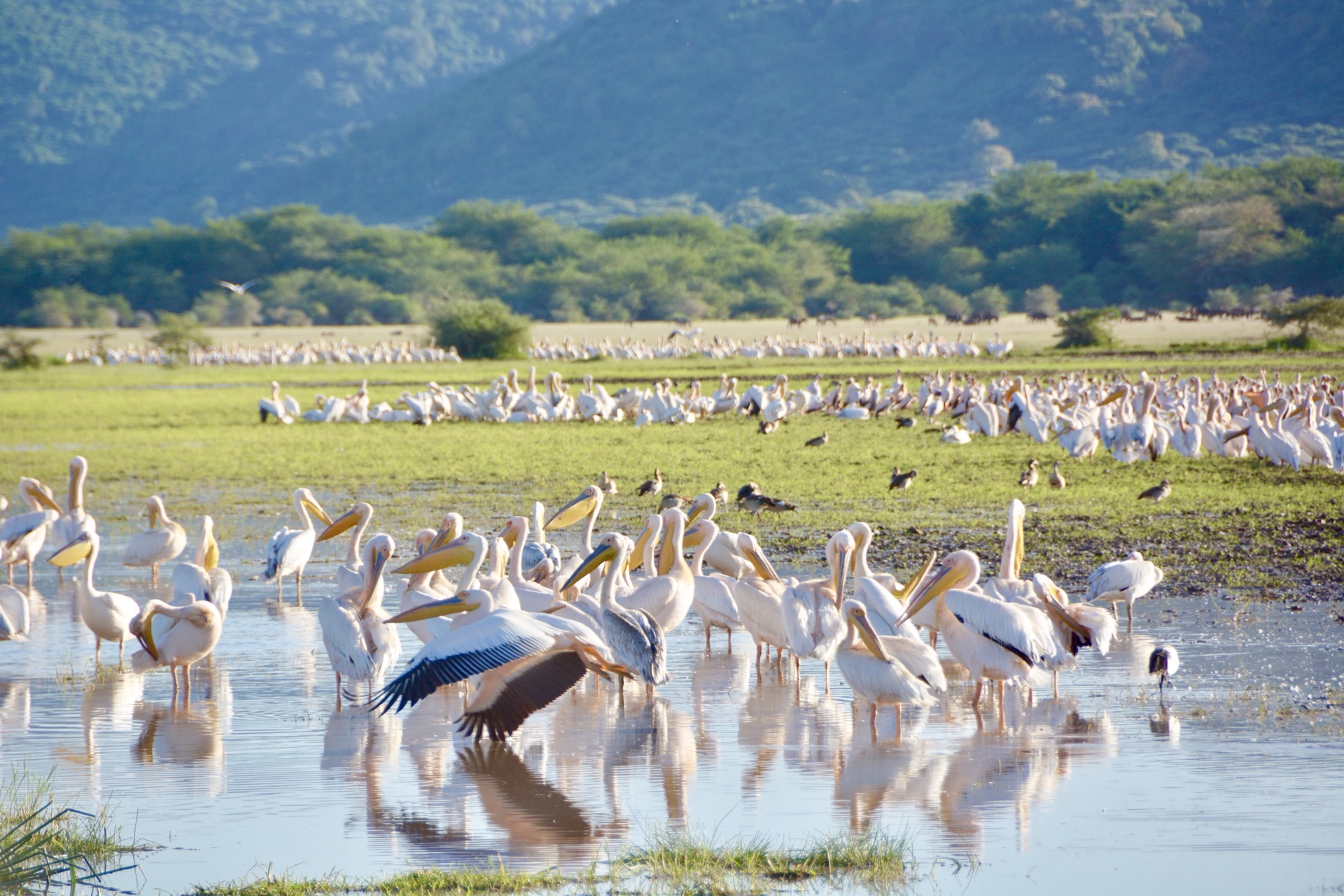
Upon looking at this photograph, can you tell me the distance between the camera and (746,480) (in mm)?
13688

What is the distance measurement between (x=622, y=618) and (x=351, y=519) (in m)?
2.66

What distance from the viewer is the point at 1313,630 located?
724 centimetres

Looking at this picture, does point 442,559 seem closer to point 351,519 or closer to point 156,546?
point 351,519

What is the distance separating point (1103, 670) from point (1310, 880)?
2.52 m

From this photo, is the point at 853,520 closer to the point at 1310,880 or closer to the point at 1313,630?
the point at 1313,630

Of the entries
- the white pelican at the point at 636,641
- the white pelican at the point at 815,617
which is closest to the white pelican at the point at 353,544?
the white pelican at the point at 636,641

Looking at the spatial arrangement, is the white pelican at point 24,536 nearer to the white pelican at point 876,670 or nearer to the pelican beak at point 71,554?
the pelican beak at point 71,554

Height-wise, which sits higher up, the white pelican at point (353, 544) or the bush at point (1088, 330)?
the bush at point (1088, 330)

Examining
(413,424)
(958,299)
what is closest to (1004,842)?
(413,424)

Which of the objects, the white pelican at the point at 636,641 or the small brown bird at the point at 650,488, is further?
the small brown bird at the point at 650,488

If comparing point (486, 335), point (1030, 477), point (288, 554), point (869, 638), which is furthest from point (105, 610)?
point (486, 335)

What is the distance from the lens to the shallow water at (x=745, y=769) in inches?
181

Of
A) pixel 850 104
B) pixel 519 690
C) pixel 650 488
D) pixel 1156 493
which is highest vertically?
pixel 850 104

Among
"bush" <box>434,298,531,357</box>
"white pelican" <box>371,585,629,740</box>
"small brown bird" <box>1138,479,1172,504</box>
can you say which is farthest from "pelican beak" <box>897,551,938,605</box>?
"bush" <box>434,298,531,357</box>
